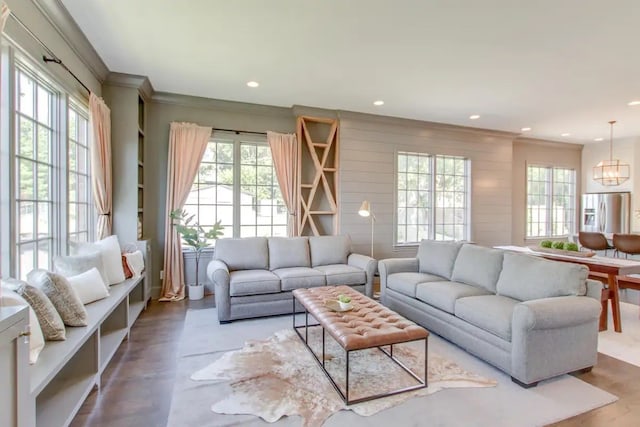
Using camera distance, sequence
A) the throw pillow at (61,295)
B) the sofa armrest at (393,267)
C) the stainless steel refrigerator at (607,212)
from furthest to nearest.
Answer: the stainless steel refrigerator at (607,212)
the sofa armrest at (393,267)
the throw pillow at (61,295)

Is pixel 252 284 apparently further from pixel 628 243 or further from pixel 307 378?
pixel 628 243

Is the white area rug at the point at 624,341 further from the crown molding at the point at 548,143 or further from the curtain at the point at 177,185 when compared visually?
the curtain at the point at 177,185

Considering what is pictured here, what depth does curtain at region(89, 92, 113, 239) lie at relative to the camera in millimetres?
3412

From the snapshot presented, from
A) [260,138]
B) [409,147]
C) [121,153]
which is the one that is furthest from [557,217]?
[121,153]

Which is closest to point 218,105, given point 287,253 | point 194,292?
point 287,253

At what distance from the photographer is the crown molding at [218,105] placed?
4613 millimetres

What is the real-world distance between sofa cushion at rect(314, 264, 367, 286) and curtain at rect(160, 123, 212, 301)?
2017mm

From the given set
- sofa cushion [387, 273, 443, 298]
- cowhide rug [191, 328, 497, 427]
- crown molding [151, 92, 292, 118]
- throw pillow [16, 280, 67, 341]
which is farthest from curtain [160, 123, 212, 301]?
sofa cushion [387, 273, 443, 298]

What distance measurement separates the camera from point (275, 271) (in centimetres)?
408

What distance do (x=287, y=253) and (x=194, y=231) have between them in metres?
1.31

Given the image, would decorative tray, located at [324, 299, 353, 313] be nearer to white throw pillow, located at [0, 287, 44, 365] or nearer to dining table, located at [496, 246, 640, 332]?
white throw pillow, located at [0, 287, 44, 365]

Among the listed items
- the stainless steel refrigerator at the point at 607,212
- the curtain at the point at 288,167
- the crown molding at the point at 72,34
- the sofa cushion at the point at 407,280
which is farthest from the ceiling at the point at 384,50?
the stainless steel refrigerator at the point at 607,212

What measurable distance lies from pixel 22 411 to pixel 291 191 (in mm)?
4082

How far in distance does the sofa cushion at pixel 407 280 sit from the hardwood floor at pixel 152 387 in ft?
4.92
